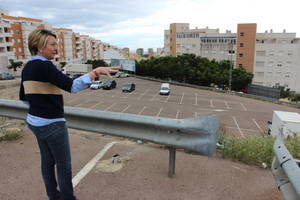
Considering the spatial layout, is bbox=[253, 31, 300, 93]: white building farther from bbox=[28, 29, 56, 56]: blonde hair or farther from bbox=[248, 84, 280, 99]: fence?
bbox=[28, 29, 56, 56]: blonde hair

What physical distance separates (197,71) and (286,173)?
1755 inches

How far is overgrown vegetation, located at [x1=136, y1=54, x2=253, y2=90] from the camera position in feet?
142

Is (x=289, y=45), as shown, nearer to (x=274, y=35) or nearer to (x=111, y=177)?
(x=274, y=35)

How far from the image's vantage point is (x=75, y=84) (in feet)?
5.59

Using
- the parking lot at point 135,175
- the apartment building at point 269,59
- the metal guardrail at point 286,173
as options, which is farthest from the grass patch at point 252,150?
the apartment building at point 269,59

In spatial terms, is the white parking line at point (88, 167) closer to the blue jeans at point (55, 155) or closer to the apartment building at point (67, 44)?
the blue jeans at point (55, 155)

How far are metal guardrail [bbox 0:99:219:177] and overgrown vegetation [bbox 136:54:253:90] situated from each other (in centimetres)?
4246

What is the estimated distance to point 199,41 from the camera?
6681 centimetres

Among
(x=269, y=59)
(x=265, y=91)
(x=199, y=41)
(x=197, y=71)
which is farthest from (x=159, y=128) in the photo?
(x=199, y=41)

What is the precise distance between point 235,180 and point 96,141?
2.08 meters

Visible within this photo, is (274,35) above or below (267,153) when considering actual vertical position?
above

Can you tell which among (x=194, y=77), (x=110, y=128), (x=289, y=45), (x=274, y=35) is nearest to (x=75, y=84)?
(x=110, y=128)

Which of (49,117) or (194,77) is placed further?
(194,77)

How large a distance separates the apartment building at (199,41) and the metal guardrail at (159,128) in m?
60.6
